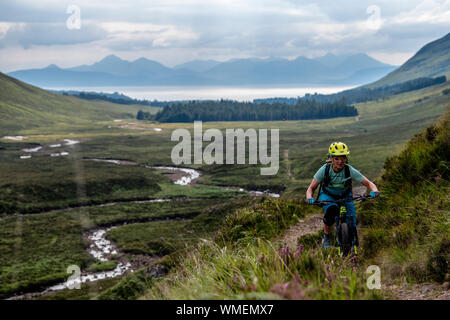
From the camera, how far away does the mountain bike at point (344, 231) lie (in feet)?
31.1

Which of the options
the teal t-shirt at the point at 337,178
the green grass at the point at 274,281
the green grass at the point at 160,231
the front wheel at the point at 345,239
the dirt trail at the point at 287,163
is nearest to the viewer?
the green grass at the point at 274,281

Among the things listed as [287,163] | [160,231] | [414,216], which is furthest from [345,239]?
[287,163]

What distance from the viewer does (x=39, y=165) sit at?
12912 cm

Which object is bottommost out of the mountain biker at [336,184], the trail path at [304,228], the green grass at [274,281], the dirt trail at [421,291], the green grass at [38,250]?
the green grass at [38,250]

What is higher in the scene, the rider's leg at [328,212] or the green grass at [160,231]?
the rider's leg at [328,212]

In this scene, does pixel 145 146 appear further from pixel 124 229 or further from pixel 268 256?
pixel 268 256

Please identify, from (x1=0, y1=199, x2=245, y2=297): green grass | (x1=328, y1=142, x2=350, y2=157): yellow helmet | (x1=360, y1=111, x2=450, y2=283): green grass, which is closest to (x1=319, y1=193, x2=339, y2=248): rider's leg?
(x1=328, y1=142, x2=350, y2=157): yellow helmet

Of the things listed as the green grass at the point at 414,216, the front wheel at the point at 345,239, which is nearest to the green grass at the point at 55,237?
the green grass at the point at 414,216

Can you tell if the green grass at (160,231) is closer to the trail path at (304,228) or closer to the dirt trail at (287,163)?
the trail path at (304,228)

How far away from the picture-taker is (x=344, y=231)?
951cm

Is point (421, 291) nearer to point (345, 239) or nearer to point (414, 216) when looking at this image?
point (345, 239)
